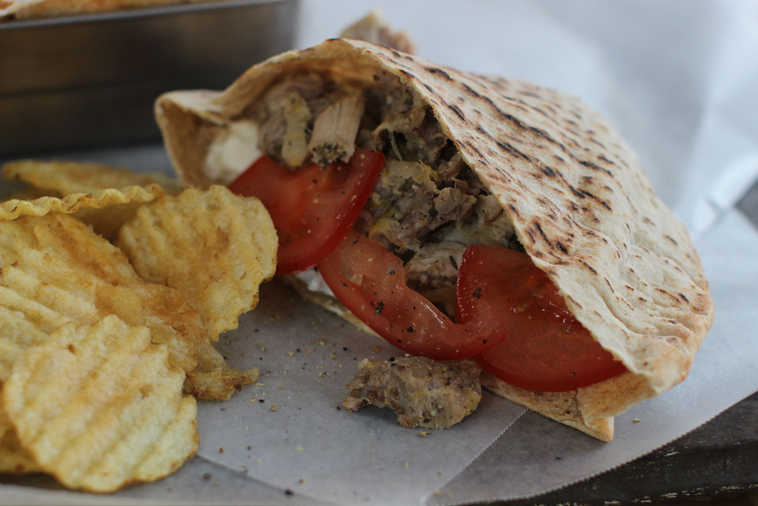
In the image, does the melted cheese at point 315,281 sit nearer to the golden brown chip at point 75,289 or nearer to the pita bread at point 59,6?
the golden brown chip at point 75,289

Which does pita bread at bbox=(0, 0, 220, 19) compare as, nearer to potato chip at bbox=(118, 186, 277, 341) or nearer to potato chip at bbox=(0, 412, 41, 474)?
potato chip at bbox=(118, 186, 277, 341)

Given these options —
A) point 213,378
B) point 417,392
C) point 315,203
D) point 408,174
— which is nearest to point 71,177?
point 315,203

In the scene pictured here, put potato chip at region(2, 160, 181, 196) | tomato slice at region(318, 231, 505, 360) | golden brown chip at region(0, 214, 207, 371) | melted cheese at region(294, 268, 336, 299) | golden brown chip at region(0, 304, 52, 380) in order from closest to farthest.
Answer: golden brown chip at region(0, 304, 52, 380) < golden brown chip at region(0, 214, 207, 371) < tomato slice at region(318, 231, 505, 360) < melted cheese at region(294, 268, 336, 299) < potato chip at region(2, 160, 181, 196)

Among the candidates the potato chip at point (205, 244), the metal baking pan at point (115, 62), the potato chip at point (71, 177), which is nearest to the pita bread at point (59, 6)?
the metal baking pan at point (115, 62)

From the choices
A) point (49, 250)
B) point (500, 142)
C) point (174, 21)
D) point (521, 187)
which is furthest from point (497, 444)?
point (174, 21)

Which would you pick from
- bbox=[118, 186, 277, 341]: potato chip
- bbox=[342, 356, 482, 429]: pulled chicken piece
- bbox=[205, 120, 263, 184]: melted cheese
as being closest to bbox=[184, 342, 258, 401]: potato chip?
bbox=[118, 186, 277, 341]: potato chip

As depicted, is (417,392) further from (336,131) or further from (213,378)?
(336,131)

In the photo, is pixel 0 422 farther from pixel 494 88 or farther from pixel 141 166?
pixel 141 166
